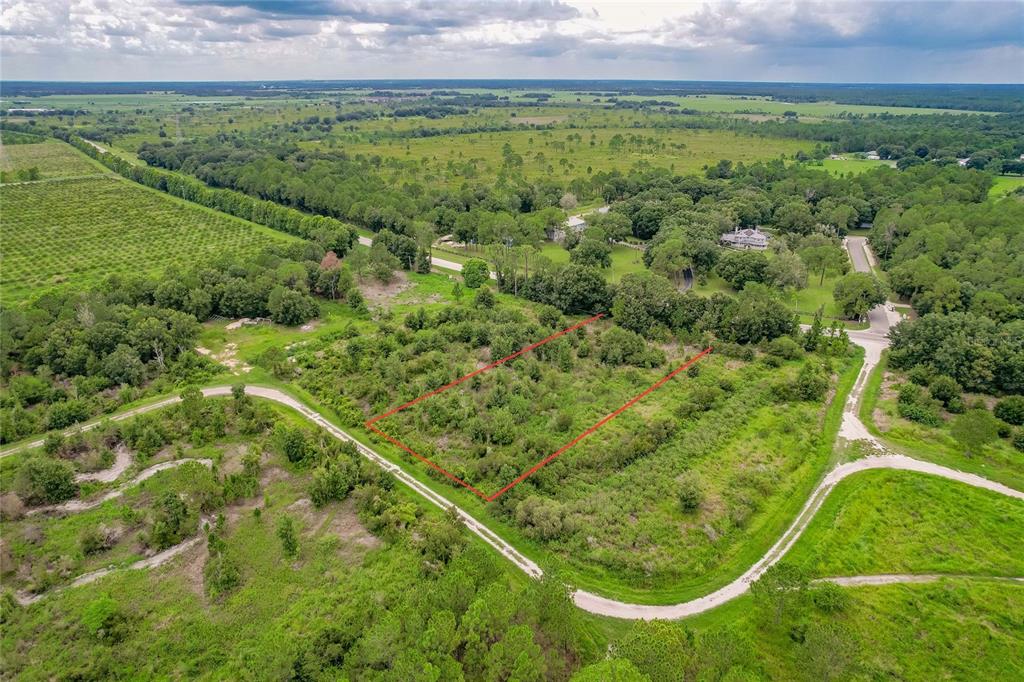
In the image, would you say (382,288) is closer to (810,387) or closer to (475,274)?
(475,274)

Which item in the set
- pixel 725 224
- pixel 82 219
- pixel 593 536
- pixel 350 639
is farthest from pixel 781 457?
pixel 82 219

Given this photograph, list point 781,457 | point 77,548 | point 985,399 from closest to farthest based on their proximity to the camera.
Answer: point 77,548 → point 781,457 → point 985,399

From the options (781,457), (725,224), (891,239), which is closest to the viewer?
(781,457)

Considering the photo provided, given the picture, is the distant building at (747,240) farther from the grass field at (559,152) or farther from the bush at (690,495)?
the bush at (690,495)

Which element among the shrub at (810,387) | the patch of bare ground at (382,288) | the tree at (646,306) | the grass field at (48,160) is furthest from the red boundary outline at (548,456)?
the grass field at (48,160)

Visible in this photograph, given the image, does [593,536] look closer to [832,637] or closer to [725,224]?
[832,637]

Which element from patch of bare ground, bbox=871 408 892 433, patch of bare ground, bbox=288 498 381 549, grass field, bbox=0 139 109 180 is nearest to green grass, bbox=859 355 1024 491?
patch of bare ground, bbox=871 408 892 433

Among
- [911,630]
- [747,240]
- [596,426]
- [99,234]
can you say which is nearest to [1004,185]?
[747,240]
